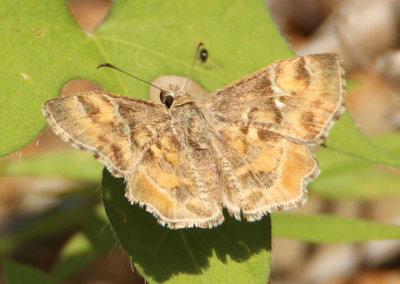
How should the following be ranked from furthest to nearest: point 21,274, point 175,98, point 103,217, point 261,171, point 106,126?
point 103,217 → point 21,274 → point 175,98 → point 261,171 → point 106,126

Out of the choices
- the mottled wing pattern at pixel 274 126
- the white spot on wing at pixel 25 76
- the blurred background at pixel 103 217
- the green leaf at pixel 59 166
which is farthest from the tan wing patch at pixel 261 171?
the green leaf at pixel 59 166

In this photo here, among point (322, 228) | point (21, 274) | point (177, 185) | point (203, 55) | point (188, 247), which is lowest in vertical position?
point (21, 274)

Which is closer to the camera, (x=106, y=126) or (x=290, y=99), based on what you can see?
(x=106, y=126)

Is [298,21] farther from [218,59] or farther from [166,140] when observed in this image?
[166,140]

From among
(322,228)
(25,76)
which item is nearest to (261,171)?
(25,76)

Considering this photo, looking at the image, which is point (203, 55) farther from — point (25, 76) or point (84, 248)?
point (84, 248)

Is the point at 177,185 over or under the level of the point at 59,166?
over

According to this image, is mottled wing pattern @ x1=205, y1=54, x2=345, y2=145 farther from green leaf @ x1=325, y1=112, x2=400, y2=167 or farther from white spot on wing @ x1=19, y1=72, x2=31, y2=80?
white spot on wing @ x1=19, y1=72, x2=31, y2=80

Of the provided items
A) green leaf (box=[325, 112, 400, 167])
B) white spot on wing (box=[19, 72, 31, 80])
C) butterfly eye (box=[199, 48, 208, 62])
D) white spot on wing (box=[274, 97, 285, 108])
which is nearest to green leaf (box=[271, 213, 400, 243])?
green leaf (box=[325, 112, 400, 167])
